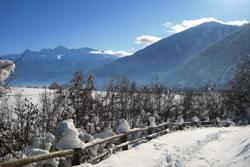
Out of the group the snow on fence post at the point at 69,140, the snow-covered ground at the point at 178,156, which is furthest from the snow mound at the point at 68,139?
the snow-covered ground at the point at 178,156

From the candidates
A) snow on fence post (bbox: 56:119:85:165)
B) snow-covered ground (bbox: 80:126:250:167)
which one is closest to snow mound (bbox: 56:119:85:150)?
snow on fence post (bbox: 56:119:85:165)

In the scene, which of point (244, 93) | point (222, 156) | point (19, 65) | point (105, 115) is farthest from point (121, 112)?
point (19, 65)

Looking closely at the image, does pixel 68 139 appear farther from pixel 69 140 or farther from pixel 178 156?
pixel 178 156

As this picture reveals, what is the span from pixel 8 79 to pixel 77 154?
17.7ft

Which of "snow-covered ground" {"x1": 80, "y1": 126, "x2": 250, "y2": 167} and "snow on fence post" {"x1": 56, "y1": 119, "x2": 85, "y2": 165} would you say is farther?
"snow-covered ground" {"x1": 80, "y1": 126, "x2": 250, "y2": 167}

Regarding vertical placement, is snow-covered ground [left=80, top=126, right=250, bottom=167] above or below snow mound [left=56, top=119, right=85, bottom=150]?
below

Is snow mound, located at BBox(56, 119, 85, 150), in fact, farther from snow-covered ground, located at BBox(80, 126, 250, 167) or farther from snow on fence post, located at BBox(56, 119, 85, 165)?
snow-covered ground, located at BBox(80, 126, 250, 167)

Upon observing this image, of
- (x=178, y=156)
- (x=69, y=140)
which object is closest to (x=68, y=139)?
(x=69, y=140)

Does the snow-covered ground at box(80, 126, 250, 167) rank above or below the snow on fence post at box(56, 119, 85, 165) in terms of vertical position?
below

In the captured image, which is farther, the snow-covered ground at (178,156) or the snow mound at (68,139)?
the snow-covered ground at (178,156)

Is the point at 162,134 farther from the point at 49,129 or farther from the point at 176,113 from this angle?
the point at 176,113

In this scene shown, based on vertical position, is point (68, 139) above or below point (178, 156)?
above

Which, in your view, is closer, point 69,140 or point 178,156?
point 69,140

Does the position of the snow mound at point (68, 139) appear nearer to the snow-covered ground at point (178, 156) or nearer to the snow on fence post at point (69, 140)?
the snow on fence post at point (69, 140)
